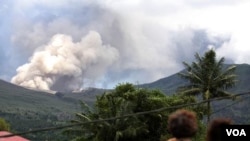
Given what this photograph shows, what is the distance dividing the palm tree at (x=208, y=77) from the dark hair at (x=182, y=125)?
49.3 m

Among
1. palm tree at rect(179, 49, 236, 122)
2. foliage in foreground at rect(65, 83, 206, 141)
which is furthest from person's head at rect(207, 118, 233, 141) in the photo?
palm tree at rect(179, 49, 236, 122)

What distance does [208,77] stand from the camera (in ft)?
180

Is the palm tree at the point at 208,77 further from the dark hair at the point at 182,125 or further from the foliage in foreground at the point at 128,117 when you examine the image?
the dark hair at the point at 182,125

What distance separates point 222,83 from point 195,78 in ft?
9.71

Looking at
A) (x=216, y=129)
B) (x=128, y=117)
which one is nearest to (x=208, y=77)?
(x=128, y=117)

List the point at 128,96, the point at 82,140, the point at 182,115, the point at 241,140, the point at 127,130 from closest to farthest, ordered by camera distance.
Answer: the point at 241,140 < the point at 182,115 < the point at 127,130 < the point at 82,140 < the point at 128,96

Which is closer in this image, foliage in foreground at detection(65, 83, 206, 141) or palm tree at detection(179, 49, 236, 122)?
foliage in foreground at detection(65, 83, 206, 141)

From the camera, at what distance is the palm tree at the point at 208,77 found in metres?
54.6

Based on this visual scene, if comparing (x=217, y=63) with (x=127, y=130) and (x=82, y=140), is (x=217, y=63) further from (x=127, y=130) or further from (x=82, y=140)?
(x=82, y=140)

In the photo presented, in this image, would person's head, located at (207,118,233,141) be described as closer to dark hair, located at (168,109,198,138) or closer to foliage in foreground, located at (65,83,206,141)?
dark hair, located at (168,109,198,138)

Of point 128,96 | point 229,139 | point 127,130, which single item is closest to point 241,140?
point 229,139

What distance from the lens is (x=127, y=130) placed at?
5028 cm

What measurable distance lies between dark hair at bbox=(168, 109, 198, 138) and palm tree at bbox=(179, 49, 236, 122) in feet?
162

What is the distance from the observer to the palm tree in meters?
54.6
